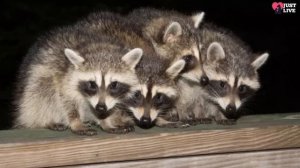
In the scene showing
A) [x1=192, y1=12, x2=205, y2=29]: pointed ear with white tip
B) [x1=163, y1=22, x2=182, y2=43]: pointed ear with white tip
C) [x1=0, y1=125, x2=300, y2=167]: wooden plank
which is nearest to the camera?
[x1=0, y1=125, x2=300, y2=167]: wooden plank

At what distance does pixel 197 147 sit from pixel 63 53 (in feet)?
3.76

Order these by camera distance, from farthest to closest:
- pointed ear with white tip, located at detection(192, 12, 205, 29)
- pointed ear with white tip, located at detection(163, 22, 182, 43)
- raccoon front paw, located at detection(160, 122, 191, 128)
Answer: pointed ear with white tip, located at detection(192, 12, 205, 29) → pointed ear with white tip, located at detection(163, 22, 182, 43) → raccoon front paw, located at detection(160, 122, 191, 128)

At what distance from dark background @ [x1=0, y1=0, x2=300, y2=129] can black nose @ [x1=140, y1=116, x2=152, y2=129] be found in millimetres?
2317

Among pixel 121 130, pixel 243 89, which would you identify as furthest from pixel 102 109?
pixel 243 89

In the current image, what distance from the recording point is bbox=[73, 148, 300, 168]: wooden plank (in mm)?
2842

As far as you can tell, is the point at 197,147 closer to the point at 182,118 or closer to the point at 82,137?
the point at 82,137

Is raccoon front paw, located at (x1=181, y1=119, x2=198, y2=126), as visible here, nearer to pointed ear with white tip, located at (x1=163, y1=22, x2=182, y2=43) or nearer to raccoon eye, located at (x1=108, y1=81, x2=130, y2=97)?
raccoon eye, located at (x1=108, y1=81, x2=130, y2=97)

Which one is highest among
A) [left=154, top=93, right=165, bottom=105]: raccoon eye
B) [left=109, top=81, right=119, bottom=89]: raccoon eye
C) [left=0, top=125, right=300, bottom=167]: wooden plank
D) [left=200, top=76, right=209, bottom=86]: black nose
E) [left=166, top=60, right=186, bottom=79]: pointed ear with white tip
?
[left=166, top=60, right=186, bottom=79]: pointed ear with white tip

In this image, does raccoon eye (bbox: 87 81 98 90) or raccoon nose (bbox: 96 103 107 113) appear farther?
raccoon eye (bbox: 87 81 98 90)

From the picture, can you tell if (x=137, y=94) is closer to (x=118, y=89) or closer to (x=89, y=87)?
(x=118, y=89)

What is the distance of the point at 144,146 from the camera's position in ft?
9.29

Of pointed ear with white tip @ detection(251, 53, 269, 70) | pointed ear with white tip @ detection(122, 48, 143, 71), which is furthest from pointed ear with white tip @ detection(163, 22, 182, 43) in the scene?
pointed ear with white tip @ detection(122, 48, 143, 71)

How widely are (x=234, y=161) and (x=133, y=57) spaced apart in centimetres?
90

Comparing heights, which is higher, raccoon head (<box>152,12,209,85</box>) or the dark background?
the dark background
